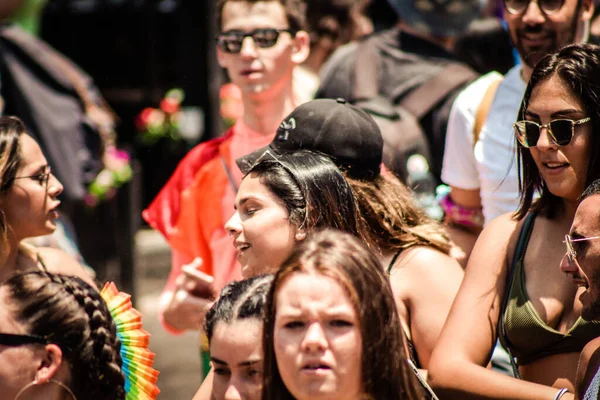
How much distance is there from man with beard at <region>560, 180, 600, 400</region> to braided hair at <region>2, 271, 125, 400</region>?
1263 millimetres

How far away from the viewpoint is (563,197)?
3307 mm

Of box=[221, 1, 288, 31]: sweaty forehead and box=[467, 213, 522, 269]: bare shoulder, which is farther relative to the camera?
box=[221, 1, 288, 31]: sweaty forehead

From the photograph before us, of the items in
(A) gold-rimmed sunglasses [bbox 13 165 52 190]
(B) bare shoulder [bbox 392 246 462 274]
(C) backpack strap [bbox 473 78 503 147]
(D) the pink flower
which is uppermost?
(C) backpack strap [bbox 473 78 503 147]

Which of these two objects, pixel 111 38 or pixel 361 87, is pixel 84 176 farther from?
pixel 111 38

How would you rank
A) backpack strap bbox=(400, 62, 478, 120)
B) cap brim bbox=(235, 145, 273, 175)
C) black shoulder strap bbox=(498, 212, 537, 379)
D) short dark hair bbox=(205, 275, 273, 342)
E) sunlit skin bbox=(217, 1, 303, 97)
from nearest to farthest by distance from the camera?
short dark hair bbox=(205, 275, 273, 342)
black shoulder strap bbox=(498, 212, 537, 379)
cap brim bbox=(235, 145, 273, 175)
sunlit skin bbox=(217, 1, 303, 97)
backpack strap bbox=(400, 62, 478, 120)

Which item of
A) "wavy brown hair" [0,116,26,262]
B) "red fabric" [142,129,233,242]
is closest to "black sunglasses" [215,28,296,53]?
"red fabric" [142,129,233,242]

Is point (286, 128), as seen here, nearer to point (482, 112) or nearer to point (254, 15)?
point (482, 112)

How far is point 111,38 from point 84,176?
5278mm

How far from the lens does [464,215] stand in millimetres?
4375

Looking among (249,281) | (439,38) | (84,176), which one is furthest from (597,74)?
(84,176)

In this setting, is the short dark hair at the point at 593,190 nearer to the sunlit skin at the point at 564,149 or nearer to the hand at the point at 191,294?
the sunlit skin at the point at 564,149

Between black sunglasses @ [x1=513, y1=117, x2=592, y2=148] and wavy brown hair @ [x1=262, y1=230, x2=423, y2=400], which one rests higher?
black sunglasses @ [x1=513, y1=117, x2=592, y2=148]

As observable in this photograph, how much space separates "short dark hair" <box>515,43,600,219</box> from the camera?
327cm

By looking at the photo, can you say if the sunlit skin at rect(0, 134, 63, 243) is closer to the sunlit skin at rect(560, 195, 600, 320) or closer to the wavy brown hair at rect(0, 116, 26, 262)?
the wavy brown hair at rect(0, 116, 26, 262)
